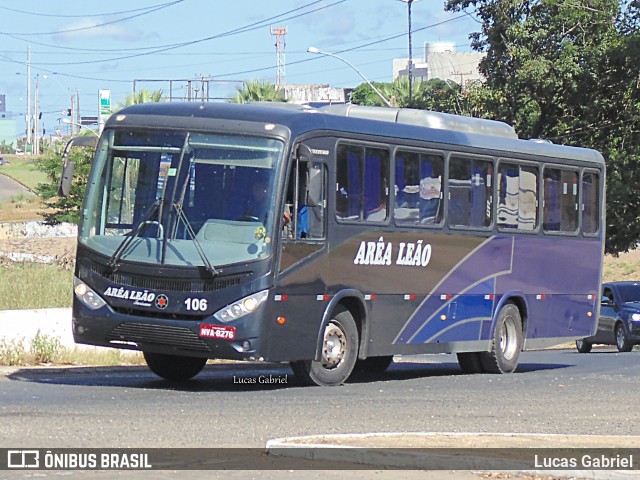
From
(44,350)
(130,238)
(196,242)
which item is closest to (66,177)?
(130,238)

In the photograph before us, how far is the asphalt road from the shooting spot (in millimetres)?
11422

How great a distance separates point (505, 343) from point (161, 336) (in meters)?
7.43

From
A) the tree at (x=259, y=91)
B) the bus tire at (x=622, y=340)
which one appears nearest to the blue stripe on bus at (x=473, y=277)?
the bus tire at (x=622, y=340)

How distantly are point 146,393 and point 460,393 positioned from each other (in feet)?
12.6

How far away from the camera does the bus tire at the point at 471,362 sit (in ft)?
68.9

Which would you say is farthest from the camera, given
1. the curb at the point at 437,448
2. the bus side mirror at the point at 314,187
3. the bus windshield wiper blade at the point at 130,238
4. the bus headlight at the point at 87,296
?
the bus side mirror at the point at 314,187

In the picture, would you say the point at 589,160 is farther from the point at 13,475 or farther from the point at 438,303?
the point at 13,475

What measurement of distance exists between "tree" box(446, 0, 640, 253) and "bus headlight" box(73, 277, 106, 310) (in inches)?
1011

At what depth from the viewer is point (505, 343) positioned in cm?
2106

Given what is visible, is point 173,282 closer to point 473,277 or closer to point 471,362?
point 473,277

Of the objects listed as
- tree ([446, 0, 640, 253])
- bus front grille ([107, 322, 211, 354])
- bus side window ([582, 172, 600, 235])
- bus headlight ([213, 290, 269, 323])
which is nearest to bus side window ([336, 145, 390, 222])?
bus headlight ([213, 290, 269, 323])

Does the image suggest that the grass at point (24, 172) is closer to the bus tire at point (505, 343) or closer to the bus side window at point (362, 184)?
the bus tire at point (505, 343)

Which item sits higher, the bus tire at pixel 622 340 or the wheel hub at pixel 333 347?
the wheel hub at pixel 333 347

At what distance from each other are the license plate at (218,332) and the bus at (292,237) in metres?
0.01
